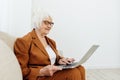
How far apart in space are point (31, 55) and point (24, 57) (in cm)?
9

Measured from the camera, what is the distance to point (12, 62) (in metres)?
1.35

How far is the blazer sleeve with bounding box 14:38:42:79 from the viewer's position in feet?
5.67

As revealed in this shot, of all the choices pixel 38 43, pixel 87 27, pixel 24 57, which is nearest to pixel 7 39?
pixel 24 57

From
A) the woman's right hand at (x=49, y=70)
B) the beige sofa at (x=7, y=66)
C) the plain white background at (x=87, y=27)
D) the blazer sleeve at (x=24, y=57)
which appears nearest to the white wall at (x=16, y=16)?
the blazer sleeve at (x=24, y=57)

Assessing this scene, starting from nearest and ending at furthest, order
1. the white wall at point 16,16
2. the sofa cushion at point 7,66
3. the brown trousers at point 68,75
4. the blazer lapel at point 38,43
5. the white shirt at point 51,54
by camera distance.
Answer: the sofa cushion at point 7,66, the brown trousers at point 68,75, the blazer lapel at point 38,43, the white shirt at point 51,54, the white wall at point 16,16

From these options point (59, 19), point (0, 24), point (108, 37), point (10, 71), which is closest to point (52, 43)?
point (0, 24)

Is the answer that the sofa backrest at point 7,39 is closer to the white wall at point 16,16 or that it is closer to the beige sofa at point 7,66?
the beige sofa at point 7,66

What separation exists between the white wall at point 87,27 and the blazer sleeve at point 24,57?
2687mm

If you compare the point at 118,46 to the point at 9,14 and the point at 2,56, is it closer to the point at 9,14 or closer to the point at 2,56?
the point at 9,14

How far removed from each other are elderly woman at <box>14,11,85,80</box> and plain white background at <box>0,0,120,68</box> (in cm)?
228

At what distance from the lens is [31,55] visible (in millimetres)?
1842

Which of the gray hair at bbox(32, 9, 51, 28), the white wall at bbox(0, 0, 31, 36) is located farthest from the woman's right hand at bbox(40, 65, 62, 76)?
the white wall at bbox(0, 0, 31, 36)

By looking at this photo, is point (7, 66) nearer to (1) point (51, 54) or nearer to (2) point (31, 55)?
(2) point (31, 55)

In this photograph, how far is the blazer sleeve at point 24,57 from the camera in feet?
5.67
